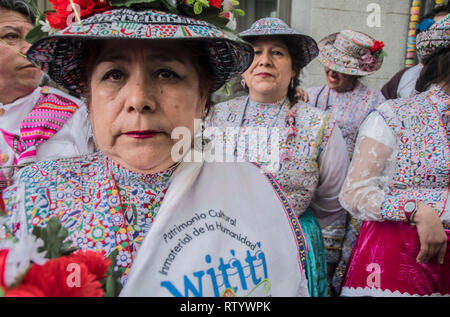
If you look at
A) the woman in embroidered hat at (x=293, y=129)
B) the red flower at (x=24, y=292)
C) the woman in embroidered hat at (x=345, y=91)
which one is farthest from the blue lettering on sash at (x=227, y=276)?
the woman in embroidered hat at (x=345, y=91)

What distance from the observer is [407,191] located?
184cm

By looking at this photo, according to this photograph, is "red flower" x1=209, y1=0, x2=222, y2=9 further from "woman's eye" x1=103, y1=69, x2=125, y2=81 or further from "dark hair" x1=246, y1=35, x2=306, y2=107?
"dark hair" x1=246, y1=35, x2=306, y2=107

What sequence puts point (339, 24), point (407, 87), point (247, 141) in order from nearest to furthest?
point (339, 24)
point (247, 141)
point (407, 87)

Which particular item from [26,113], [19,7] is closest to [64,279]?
[26,113]

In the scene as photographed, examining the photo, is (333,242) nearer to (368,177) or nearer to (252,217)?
(368,177)

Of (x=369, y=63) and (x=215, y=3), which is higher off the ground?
(x=369, y=63)

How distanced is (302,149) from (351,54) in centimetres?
147

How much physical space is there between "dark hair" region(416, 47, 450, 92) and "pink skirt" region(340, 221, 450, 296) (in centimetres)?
80

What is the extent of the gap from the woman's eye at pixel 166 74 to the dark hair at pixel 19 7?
1.04 meters

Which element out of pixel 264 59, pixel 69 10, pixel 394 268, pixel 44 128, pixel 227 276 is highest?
pixel 264 59

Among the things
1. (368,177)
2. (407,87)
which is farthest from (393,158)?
(407,87)

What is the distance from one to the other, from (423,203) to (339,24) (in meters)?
1.11

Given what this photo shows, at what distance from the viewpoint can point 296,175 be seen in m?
2.27

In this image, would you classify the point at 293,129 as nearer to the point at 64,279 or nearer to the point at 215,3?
the point at 215,3
